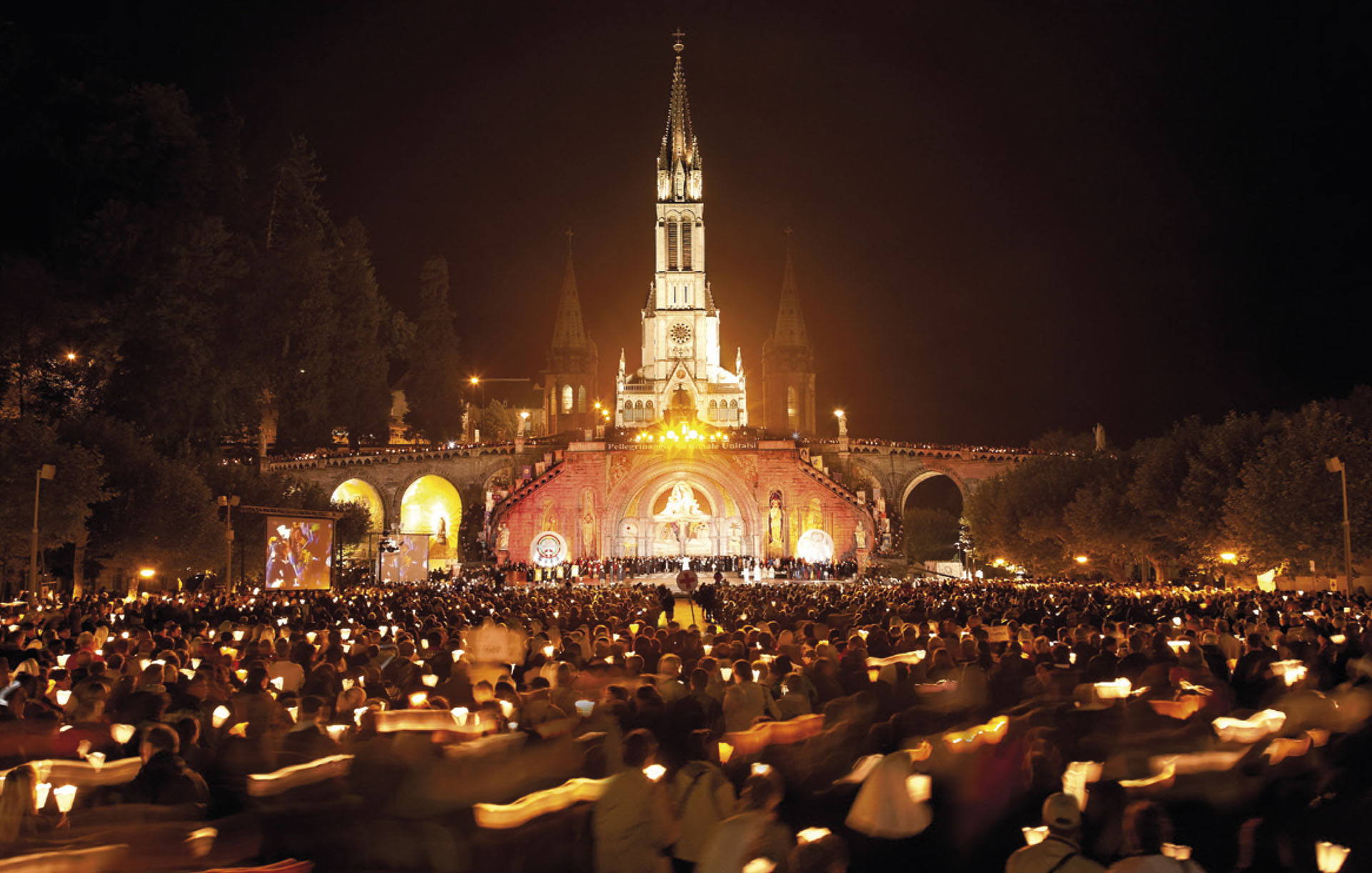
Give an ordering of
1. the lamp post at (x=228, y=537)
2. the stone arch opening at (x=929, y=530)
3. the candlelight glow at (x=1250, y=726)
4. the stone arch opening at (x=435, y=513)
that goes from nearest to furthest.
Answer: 1. the candlelight glow at (x=1250, y=726)
2. the lamp post at (x=228, y=537)
3. the stone arch opening at (x=435, y=513)
4. the stone arch opening at (x=929, y=530)

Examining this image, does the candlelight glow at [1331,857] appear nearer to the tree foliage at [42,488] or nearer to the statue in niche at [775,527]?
the tree foliage at [42,488]

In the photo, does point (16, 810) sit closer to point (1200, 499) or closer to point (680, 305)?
point (1200, 499)

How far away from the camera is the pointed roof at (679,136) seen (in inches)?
3999

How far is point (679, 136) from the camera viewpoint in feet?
335

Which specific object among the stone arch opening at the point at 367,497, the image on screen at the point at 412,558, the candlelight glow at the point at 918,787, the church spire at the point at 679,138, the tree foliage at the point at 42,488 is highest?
the church spire at the point at 679,138

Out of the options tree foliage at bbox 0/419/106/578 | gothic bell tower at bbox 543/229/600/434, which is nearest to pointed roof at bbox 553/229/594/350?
gothic bell tower at bbox 543/229/600/434

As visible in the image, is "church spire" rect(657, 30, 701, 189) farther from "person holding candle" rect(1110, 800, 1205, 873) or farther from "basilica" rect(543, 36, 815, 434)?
"person holding candle" rect(1110, 800, 1205, 873)

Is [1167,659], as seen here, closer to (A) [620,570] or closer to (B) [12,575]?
(B) [12,575]

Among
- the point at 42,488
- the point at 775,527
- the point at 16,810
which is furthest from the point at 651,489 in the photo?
the point at 16,810

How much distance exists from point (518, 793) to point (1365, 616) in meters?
17.2

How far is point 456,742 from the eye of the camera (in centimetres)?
776

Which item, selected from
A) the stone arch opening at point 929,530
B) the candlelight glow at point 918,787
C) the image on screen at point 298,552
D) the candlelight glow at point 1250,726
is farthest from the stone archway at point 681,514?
the candlelight glow at point 918,787

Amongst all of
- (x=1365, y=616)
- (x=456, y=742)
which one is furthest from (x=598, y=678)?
(x=1365, y=616)

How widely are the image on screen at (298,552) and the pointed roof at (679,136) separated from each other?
239 ft
